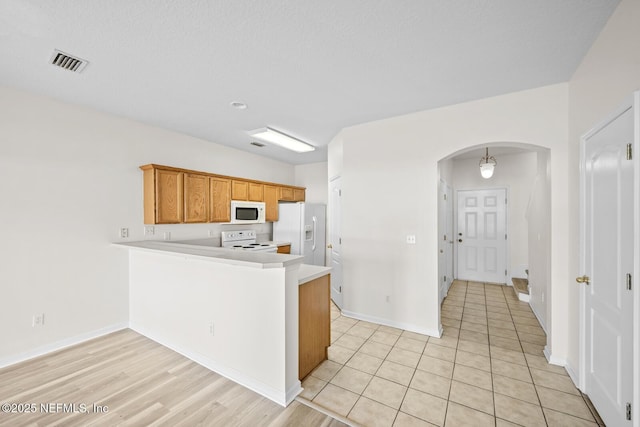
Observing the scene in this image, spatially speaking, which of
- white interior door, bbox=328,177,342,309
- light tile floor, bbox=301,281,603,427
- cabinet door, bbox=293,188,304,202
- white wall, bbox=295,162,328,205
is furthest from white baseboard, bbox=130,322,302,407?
white wall, bbox=295,162,328,205

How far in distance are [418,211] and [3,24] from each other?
3907 millimetres

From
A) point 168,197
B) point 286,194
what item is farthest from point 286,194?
point 168,197

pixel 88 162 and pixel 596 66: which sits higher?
pixel 596 66

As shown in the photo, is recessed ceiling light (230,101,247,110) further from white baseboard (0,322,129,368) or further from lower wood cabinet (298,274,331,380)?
white baseboard (0,322,129,368)

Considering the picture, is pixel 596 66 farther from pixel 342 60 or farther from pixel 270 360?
pixel 270 360

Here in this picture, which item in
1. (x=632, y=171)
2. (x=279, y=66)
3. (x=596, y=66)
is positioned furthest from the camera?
(x=279, y=66)

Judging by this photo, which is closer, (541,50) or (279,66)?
(541,50)

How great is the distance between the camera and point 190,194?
3920 mm

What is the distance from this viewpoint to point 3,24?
1.75 m

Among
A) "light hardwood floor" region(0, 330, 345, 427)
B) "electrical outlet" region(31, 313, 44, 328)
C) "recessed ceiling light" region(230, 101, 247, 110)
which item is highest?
"recessed ceiling light" region(230, 101, 247, 110)

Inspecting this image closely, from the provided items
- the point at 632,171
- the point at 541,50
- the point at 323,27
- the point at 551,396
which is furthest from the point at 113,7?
the point at 551,396

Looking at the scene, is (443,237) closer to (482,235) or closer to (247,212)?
(482,235)

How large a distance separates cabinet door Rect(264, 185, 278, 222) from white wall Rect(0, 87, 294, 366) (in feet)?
6.64

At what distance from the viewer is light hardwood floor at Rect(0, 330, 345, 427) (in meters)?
1.88
